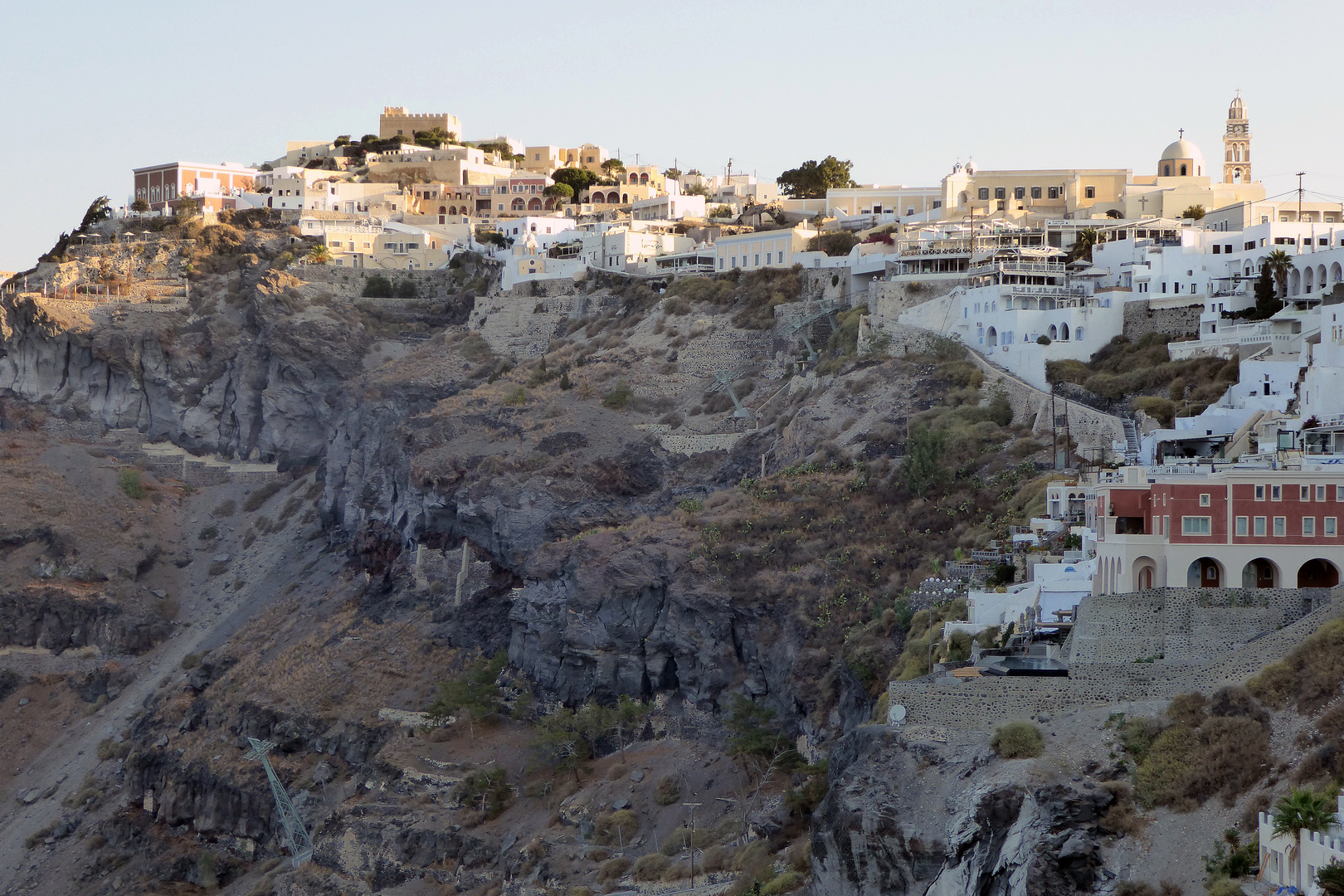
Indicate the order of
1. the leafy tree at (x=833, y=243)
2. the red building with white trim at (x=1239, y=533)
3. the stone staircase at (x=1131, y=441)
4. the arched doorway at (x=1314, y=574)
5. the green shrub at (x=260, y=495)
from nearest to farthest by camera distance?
1. the red building with white trim at (x=1239, y=533)
2. the arched doorway at (x=1314, y=574)
3. the stone staircase at (x=1131, y=441)
4. the leafy tree at (x=833, y=243)
5. the green shrub at (x=260, y=495)

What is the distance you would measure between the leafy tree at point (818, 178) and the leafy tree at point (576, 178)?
1754cm

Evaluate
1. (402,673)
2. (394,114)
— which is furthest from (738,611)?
(394,114)

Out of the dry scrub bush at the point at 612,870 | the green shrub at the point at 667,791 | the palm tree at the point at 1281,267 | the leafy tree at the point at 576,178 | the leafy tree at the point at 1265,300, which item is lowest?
the dry scrub bush at the point at 612,870

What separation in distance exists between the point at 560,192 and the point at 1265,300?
7175 cm

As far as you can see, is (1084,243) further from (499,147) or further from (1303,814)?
(499,147)

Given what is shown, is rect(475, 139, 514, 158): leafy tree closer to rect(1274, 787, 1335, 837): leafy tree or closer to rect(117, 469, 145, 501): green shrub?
rect(117, 469, 145, 501): green shrub

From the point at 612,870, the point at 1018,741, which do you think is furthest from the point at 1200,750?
the point at 612,870

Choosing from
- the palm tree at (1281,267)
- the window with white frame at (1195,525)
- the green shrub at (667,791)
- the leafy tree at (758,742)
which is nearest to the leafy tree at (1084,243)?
the palm tree at (1281,267)

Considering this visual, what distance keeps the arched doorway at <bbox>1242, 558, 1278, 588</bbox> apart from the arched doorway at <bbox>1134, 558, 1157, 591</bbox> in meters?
2.09

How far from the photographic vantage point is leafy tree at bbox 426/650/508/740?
7350 centimetres

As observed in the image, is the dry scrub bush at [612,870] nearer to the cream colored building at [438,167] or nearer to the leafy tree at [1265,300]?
the leafy tree at [1265,300]

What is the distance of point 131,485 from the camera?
104 meters

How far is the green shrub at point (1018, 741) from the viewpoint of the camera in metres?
42.3

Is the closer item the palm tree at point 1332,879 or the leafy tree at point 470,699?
the palm tree at point 1332,879
